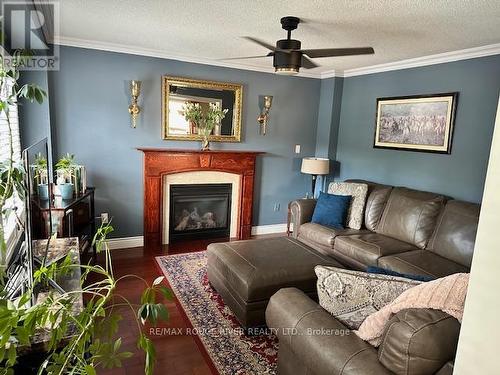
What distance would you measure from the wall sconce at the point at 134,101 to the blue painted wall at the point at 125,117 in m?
0.07

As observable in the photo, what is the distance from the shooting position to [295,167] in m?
5.18

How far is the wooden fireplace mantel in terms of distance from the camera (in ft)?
13.5

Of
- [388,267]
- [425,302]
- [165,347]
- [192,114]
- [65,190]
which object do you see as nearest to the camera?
[425,302]

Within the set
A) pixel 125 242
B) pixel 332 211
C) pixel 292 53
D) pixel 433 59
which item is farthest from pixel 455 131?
pixel 125 242

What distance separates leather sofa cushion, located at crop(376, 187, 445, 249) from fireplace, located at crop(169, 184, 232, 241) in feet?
6.93

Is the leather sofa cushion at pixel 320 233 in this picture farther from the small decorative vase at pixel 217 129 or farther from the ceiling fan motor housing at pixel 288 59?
the ceiling fan motor housing at pixel 288 59

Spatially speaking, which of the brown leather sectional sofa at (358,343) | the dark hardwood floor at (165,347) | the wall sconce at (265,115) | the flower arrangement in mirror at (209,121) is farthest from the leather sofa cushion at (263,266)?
the wall sconce at (265,115)

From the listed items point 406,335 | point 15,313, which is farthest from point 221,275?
point 15,313

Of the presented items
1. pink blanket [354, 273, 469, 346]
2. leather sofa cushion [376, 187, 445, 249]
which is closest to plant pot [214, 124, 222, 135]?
leather sofa cushion [376, 187, 445, 249]

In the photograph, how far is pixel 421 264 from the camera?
287cm

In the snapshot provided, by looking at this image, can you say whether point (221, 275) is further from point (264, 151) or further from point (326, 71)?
point (326, 71)

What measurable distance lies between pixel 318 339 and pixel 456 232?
2.26 meters
